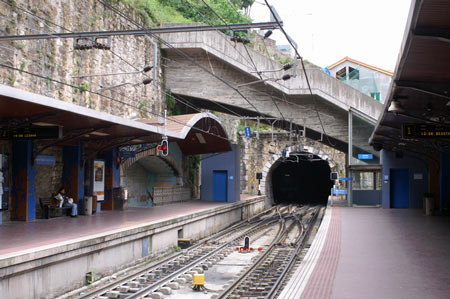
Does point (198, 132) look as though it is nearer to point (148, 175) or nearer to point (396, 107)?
point (148, 175)

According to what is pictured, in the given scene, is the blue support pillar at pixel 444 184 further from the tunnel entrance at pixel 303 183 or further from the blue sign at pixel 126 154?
the tunnel entrance at pixel 303 183

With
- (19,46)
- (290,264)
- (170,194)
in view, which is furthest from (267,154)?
(19,46)

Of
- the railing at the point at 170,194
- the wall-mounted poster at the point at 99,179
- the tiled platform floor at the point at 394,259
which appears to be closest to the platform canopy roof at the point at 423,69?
the tiled platform floor at the point at 394,259

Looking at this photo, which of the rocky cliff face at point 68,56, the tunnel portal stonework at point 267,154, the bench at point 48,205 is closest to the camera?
the rocky cliff face at point 68,56

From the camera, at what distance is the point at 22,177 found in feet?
39.3

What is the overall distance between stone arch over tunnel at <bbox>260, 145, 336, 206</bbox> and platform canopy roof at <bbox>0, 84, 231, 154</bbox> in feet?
47.3

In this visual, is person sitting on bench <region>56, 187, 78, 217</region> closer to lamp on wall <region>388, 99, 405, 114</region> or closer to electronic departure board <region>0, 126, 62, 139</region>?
electronic departure board <region>0, 126, 62, 139</region>

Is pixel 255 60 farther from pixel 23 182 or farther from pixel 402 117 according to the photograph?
pixel 23 182

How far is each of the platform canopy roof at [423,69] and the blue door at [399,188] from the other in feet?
23.2

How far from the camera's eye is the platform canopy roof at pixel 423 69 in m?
5.70

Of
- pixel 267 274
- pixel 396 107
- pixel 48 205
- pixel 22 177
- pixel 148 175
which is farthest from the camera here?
pixel 148 175

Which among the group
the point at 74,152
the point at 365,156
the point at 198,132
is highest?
the point at 198,132

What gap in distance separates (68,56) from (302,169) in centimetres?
3116

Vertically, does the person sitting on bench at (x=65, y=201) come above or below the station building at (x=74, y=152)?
below
